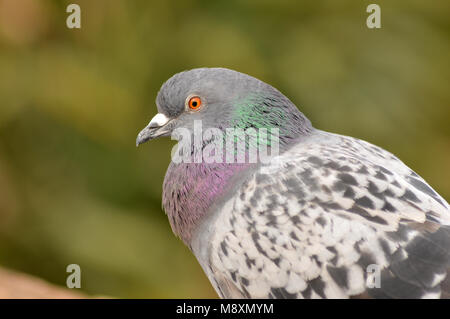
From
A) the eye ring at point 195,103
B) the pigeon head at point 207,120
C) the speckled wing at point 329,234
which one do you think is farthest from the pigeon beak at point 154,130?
the speckled wing at point 329,234

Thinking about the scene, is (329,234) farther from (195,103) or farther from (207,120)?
(195,103)

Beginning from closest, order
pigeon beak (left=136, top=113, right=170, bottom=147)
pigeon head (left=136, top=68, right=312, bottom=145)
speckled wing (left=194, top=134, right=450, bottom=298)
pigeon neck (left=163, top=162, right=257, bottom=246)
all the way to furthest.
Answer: speckled wing (left=194, top=134, right=450, bottom=298)
pigeon neck (left=163, top=162, right=257, bottom=246)
pigeon head (left=136, top=68, right=312, bottom=145)
pigeon beak (left=136, top=113, right=170, bottom=147)

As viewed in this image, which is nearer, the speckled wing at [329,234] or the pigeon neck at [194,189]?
the speckled wing at [329,234]

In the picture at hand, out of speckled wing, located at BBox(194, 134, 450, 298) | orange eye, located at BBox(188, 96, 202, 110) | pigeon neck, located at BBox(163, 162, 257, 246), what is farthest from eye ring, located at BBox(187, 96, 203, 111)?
speckled wing, located at BBox(194, 134, 450, 298)

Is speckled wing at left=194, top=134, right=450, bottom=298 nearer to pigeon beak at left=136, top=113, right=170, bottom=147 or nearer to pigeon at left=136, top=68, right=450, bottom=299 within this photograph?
pigeon at left=136, top=68, right=450, bottom=299

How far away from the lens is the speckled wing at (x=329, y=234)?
2.69 m

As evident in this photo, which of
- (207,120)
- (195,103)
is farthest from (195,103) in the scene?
(207,120)

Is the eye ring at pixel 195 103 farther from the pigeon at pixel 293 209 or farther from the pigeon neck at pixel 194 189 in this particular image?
the pigeon neck at pixel 194 189

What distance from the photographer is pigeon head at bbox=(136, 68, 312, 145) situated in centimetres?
319

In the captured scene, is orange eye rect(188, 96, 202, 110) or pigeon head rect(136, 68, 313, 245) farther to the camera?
orange eye rect(188, 96, 202, 110)

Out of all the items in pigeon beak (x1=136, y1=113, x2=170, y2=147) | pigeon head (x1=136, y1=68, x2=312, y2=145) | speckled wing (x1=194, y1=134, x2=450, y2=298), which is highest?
pigeon head (x1=136, y1=68, x2=312, y2=145)

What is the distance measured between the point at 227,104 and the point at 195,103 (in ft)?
0.57

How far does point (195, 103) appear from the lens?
3.28 m
